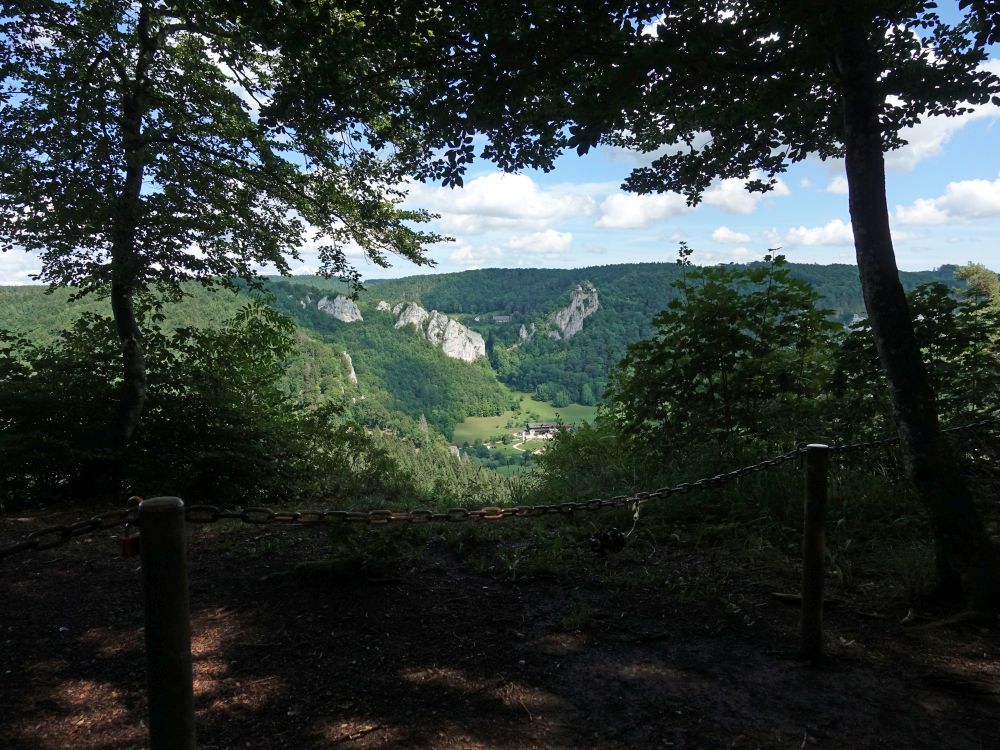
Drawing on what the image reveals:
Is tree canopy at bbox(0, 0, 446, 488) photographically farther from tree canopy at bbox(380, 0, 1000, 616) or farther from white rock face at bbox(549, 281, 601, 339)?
white rock face at bbox(549, 281, 601, 339)

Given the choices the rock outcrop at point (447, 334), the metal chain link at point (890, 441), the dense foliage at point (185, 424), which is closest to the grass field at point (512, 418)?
the rock outcrop at point (447, 334)

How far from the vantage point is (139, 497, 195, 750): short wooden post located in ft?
5.21

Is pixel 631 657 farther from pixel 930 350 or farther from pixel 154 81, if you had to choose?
pixel 154 81

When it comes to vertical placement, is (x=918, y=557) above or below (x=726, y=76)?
below

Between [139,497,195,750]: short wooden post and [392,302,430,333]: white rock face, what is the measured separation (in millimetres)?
128236

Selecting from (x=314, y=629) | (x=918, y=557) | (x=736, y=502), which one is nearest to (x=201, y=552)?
(x=314, y=629)

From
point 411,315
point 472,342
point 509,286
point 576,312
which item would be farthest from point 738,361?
point 509,286

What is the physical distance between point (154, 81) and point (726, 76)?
6.81 metres

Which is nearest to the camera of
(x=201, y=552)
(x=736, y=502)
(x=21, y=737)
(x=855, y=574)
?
(x=21, y=737)

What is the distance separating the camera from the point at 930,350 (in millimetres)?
5340

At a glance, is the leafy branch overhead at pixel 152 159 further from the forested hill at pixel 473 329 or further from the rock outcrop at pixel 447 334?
the rock outcrop at pixel 447 334

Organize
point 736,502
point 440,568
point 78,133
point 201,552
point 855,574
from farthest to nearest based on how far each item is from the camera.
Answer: point 78,133 → point 736,502 → point 201,552 → point 440,568 → point 855,574

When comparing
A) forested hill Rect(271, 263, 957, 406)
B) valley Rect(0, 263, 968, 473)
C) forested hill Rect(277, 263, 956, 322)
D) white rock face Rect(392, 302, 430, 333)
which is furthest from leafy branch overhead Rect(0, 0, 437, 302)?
white rock face Rect(392, 302, 430, 333)

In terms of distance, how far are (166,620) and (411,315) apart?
13149 centimetres
